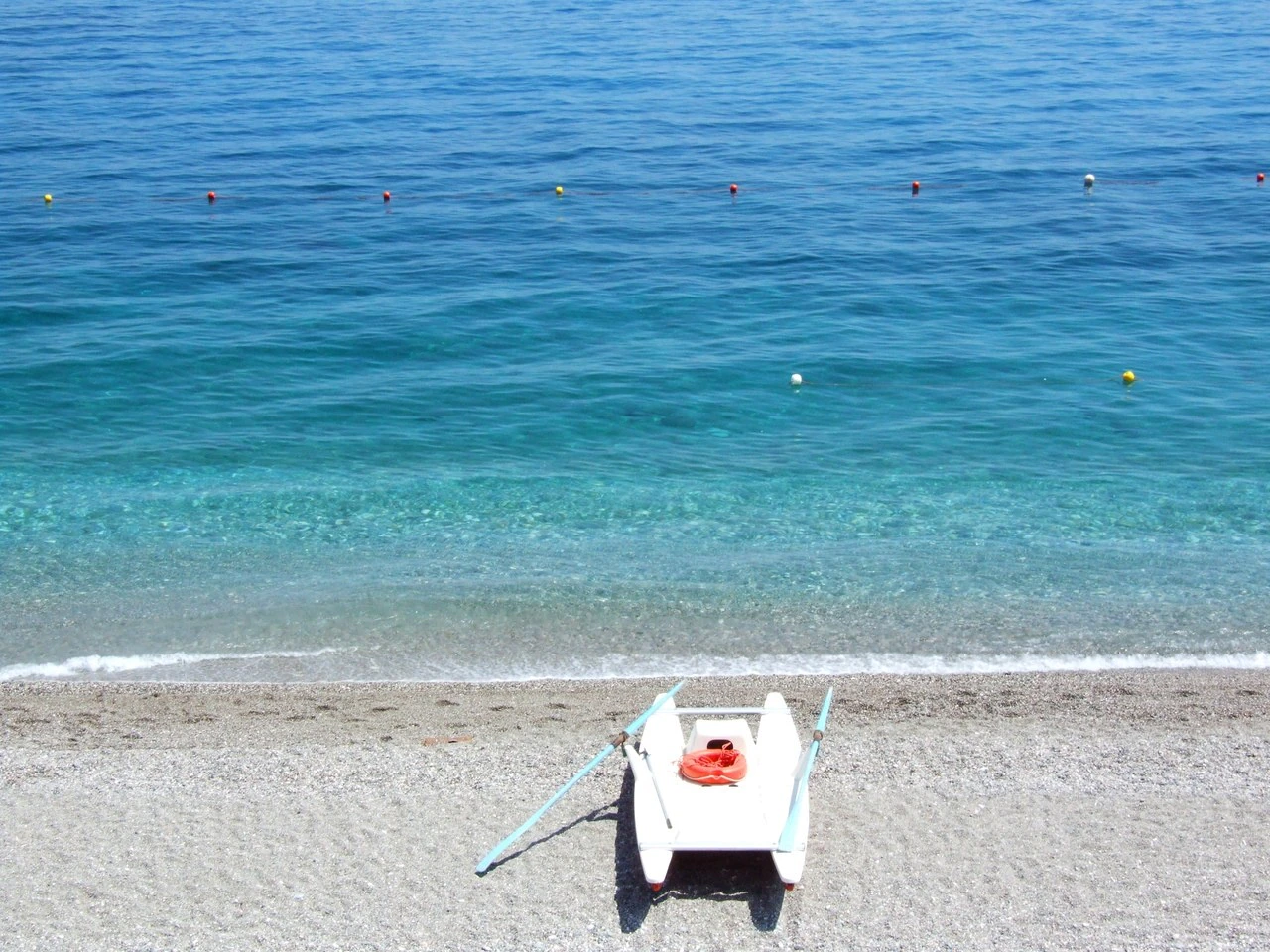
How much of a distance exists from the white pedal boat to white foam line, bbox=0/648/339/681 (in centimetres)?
501

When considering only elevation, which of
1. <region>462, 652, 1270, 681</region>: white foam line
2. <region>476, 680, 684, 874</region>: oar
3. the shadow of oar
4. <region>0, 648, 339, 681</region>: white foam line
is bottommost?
<region>0, 648, 339, 681</region>: white foam line

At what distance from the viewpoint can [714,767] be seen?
10.7m

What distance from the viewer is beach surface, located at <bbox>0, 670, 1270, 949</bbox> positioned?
9.74m

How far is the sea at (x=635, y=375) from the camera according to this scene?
50.3 feet

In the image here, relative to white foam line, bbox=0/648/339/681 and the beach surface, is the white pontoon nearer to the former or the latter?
the beach surface

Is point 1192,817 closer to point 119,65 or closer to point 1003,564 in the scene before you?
point 1003,564

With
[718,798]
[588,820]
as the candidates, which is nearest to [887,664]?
[718,798]

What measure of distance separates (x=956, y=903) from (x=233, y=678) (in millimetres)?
8068

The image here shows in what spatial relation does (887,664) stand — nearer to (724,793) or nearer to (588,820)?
(724,793)

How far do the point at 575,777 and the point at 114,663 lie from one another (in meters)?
6.25

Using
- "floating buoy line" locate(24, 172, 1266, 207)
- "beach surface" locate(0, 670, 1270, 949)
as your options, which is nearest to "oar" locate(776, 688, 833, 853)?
"beach surface" locate(0, 670, 1270, 949)

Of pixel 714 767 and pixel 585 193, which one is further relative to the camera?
pixel 585 193

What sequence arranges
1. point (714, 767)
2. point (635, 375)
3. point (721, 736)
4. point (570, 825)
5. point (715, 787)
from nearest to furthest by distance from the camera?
point (715, 787) → point (714, 767) → point (570, 825) → point (721, 736) → point (635, 375)

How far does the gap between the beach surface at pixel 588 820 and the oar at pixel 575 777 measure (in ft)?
0.45
